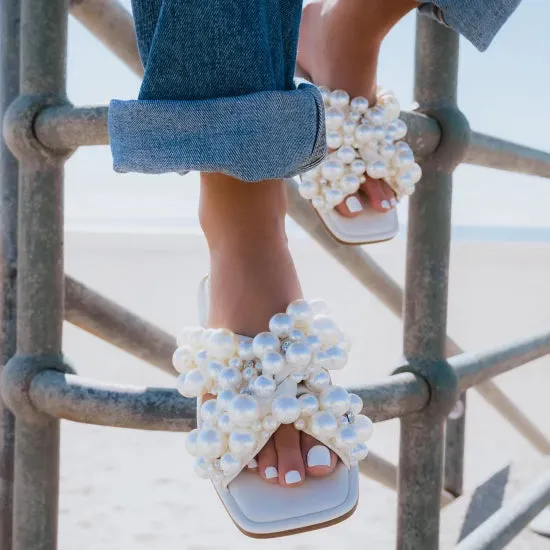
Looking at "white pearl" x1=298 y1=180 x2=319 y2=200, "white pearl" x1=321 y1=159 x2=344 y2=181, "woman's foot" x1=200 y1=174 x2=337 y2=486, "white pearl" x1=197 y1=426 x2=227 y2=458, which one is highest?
"white pearl" x1=321 y1=159 x2=344 y2=181

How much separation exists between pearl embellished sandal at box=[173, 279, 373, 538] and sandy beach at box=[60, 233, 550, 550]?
0.18 metres

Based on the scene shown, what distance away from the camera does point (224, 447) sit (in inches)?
22.0

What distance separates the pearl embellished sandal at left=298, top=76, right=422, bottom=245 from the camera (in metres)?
0.75

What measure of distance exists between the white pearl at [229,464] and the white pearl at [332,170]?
32 cm

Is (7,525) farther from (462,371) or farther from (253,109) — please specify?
(253,109)

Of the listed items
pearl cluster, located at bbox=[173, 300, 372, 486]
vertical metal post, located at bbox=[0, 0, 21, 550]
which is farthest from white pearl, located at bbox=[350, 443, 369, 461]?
vertical metal post, located at bbox=[0, 0, 21, 550]

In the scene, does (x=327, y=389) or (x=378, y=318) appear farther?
(x=378, y=318)

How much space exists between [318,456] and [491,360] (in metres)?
0.43

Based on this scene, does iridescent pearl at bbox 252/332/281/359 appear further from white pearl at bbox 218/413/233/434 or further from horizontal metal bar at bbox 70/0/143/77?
horizontal metal bar at bbox 70/0/143/77

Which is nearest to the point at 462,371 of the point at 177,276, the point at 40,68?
the point at 40,68

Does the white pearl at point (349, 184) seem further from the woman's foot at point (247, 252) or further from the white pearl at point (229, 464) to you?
the white pearl at point (229, 464)

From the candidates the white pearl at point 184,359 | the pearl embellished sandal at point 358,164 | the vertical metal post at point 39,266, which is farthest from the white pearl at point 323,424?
the vertical metal post at point 39,266

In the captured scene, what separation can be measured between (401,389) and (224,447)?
27cm

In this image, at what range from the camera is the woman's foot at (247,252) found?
0.59 metres
